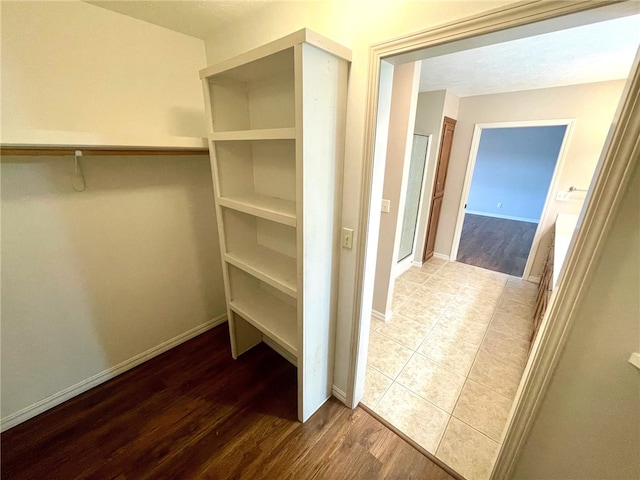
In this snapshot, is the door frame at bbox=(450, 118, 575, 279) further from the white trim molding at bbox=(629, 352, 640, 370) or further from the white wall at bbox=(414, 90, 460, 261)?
the white trim molding at bbox=(629, 352, 640, 370)

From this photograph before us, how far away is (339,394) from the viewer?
176cm

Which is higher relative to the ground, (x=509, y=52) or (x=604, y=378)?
(x=509, y=52)

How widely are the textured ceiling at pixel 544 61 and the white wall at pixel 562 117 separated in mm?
137

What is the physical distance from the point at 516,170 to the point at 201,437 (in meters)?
7.97

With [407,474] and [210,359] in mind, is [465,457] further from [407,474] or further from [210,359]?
[210,359]

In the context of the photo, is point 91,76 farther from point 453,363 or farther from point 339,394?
point 453,363

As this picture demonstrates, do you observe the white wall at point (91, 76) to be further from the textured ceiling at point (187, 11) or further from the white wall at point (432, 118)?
the white wall at point (432, 118)

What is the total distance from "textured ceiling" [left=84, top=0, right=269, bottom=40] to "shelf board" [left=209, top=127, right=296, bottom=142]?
68 cm

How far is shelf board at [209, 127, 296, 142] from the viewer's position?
114 cm

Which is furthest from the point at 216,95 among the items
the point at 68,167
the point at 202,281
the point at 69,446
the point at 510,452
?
the point at 510,452

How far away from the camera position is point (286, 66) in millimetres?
1281

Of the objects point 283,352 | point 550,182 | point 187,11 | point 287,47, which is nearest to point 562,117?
point 550,182

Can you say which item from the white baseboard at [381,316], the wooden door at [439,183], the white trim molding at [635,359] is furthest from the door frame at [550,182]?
the white trim molding at [635,359]

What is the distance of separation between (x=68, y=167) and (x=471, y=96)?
4.42m
